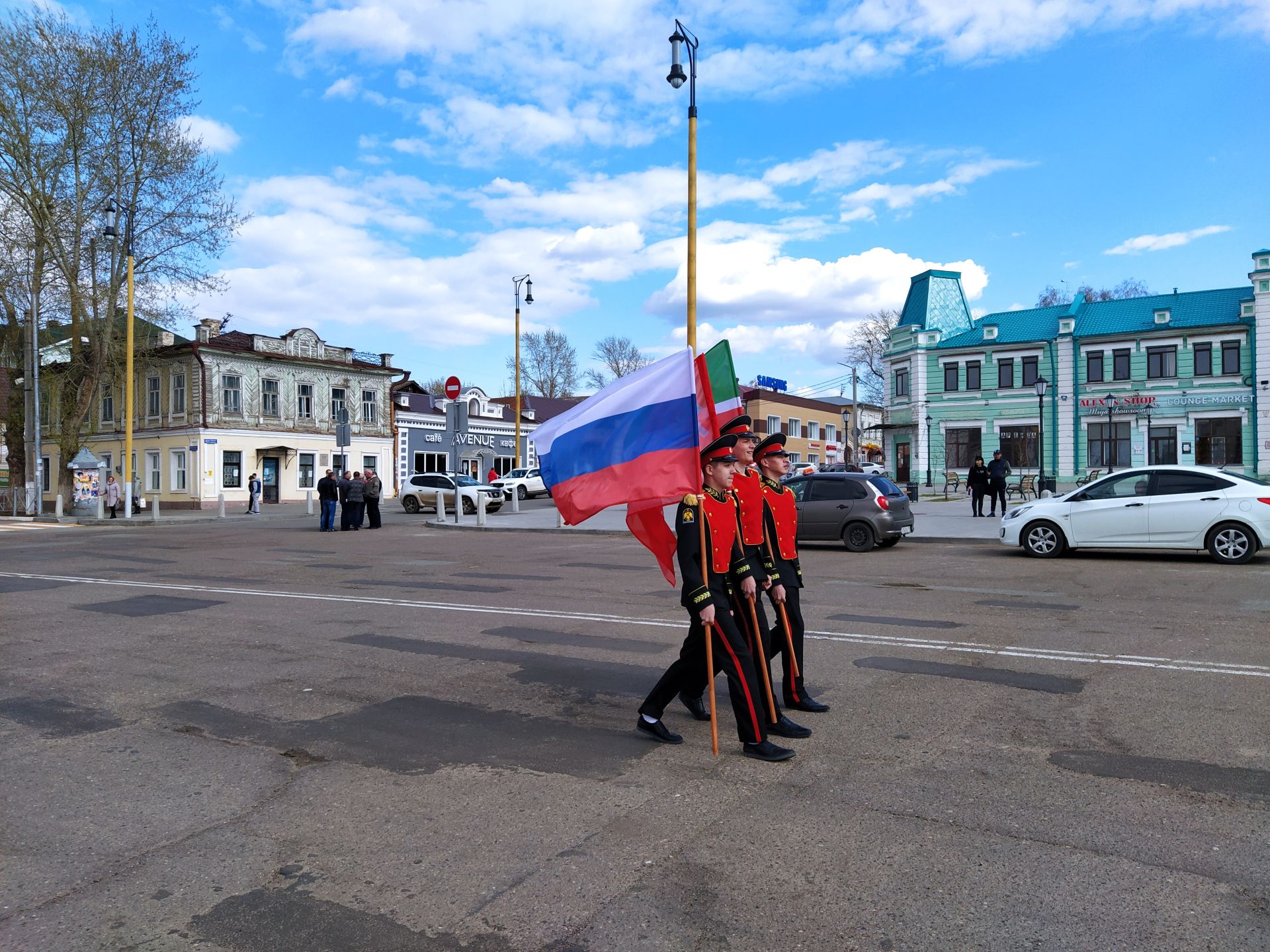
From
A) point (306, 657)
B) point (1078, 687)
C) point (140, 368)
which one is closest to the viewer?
point (1078, 687)

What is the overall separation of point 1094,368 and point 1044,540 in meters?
36.7

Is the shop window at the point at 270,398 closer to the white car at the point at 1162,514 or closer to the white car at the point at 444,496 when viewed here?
the white car at the point at 444,496

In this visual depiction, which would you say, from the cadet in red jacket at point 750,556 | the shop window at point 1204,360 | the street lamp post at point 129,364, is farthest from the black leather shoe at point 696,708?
the shop window at point 1204,360

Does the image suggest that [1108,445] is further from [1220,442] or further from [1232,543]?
[1232,543]

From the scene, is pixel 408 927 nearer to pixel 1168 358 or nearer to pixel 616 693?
pixel 616 693

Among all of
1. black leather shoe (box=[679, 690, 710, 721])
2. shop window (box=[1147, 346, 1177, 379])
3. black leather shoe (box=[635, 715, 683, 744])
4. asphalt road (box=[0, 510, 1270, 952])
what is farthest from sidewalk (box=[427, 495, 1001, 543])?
shop window (box=[1147, 346, 1177, 379])

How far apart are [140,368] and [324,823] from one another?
153 feet

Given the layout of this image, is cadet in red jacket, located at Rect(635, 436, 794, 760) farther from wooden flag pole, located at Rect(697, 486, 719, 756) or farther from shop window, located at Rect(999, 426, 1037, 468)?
shop window, located at Rect(999, 426, 1037, 468)

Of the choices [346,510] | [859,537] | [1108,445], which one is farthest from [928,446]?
[859,537]

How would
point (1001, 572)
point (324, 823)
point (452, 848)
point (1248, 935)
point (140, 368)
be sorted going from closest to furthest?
point (1248, 935)
point (452, 848)
point (324, 823)
point (1001, 572)
point (140, 368)

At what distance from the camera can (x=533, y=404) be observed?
7100cm

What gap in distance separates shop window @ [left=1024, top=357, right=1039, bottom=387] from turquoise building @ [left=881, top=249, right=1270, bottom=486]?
0.21 ft

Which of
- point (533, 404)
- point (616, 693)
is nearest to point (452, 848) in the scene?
point (616, 693)

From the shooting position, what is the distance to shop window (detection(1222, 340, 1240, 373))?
44250mm
